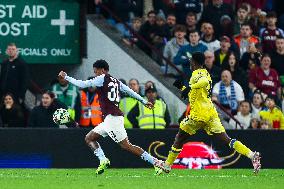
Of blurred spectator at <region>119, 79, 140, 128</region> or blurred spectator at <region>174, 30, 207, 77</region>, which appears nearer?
blurred spectator at <region>119, 79, 140, 128</region>

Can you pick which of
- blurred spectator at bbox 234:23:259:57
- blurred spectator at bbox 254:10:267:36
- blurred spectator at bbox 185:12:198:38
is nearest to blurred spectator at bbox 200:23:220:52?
blurred spectator at bbox 185:12:198:38

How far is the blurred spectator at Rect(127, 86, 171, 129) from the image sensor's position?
2394 centimetres

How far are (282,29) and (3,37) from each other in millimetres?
6696

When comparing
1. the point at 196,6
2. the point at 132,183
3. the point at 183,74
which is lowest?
the point at 132,183

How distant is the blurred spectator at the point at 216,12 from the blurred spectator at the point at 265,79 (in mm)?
1619

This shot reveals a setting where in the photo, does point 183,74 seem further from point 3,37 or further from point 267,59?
point 3,37

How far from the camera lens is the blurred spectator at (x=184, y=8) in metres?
26.9

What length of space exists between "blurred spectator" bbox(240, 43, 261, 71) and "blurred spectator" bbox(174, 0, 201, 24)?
1.80 meters

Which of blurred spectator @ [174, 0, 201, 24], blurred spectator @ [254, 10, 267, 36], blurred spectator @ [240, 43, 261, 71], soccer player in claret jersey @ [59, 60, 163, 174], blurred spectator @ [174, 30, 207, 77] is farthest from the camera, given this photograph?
blurred spectator @ [254, 10, 267, 36]

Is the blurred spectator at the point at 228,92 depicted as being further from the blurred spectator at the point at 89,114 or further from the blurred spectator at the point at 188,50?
the blurred spectator at the point at 89,114

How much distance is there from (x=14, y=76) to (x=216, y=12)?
5.06 m

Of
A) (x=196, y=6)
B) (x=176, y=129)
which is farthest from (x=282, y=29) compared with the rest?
(x=176, y=129)

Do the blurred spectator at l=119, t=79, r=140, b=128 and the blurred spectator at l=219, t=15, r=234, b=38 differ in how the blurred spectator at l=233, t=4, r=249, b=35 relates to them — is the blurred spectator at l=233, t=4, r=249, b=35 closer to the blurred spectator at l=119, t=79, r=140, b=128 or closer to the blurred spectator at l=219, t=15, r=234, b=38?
the blurred spectator at l=219, t=15, r=234, b=38

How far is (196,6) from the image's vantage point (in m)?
27.0
